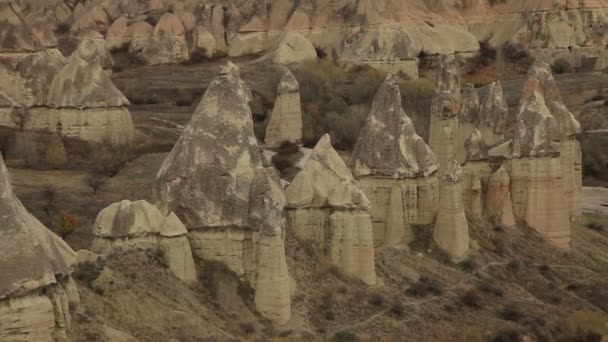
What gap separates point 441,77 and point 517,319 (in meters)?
10.1

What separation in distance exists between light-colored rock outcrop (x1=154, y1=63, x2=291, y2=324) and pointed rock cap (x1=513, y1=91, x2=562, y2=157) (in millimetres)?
9544

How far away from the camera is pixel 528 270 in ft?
95.2

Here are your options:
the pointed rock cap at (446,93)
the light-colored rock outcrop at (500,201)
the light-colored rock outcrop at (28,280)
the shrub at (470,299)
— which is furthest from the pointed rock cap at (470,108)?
the light-colored rock outcrop at (28,280)

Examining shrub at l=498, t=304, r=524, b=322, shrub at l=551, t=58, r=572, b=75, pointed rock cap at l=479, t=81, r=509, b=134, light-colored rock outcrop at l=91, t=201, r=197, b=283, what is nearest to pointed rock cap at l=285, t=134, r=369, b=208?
shrub at l=498, t=304, r=524, b=322

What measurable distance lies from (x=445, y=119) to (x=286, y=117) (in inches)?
524

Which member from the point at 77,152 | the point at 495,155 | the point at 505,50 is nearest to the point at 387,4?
the point at 505,50

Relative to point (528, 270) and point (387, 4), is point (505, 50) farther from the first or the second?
point (528, 270)

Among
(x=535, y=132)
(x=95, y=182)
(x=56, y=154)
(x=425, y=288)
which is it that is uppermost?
(x=535, y=132)

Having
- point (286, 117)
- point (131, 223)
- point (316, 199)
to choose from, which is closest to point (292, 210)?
point (316, 199)

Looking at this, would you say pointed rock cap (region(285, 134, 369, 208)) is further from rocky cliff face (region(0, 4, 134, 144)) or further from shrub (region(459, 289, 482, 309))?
rocky cliff face (region(0, 4, 134, 144))

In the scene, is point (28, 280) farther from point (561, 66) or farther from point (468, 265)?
point (561, 66)

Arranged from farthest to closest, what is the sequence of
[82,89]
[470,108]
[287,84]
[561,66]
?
[561,66] < [287,84] < [82,89] < [470,108]

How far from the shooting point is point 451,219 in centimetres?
2795

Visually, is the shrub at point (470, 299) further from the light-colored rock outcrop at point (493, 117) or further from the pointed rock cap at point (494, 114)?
the pointed rock cap at point (494, 114)
